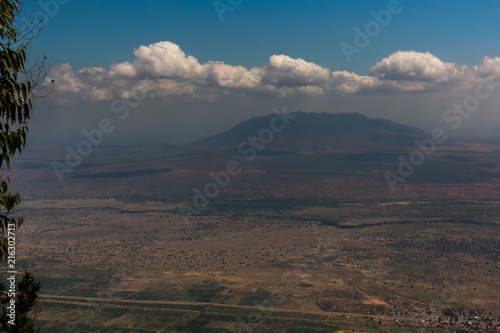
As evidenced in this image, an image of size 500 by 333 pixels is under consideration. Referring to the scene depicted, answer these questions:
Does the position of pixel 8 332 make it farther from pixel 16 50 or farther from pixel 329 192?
pixel 329 192

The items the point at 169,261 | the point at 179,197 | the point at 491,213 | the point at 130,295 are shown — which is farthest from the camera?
the point at 179,197

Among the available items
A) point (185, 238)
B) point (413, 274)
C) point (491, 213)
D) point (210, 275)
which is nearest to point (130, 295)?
point (210, 275)

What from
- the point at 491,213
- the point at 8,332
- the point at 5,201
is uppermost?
the point at 5,201

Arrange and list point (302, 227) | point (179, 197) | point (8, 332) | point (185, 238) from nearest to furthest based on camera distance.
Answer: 1. point (8, 332)
2. point (185, 238)
3. point (302, 227)
4. point (179, 197)

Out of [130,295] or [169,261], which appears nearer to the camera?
[130,295]

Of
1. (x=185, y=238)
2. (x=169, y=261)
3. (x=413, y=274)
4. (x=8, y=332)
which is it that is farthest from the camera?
(x=185, y=238)

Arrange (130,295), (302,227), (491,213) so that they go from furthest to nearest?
(491,213) → (302,227) → (130,295)

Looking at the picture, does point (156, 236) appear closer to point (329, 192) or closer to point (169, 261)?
point (169, 261)

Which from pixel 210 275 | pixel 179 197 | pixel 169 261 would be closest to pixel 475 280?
pixel 210 275

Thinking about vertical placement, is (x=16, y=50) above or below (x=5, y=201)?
above
